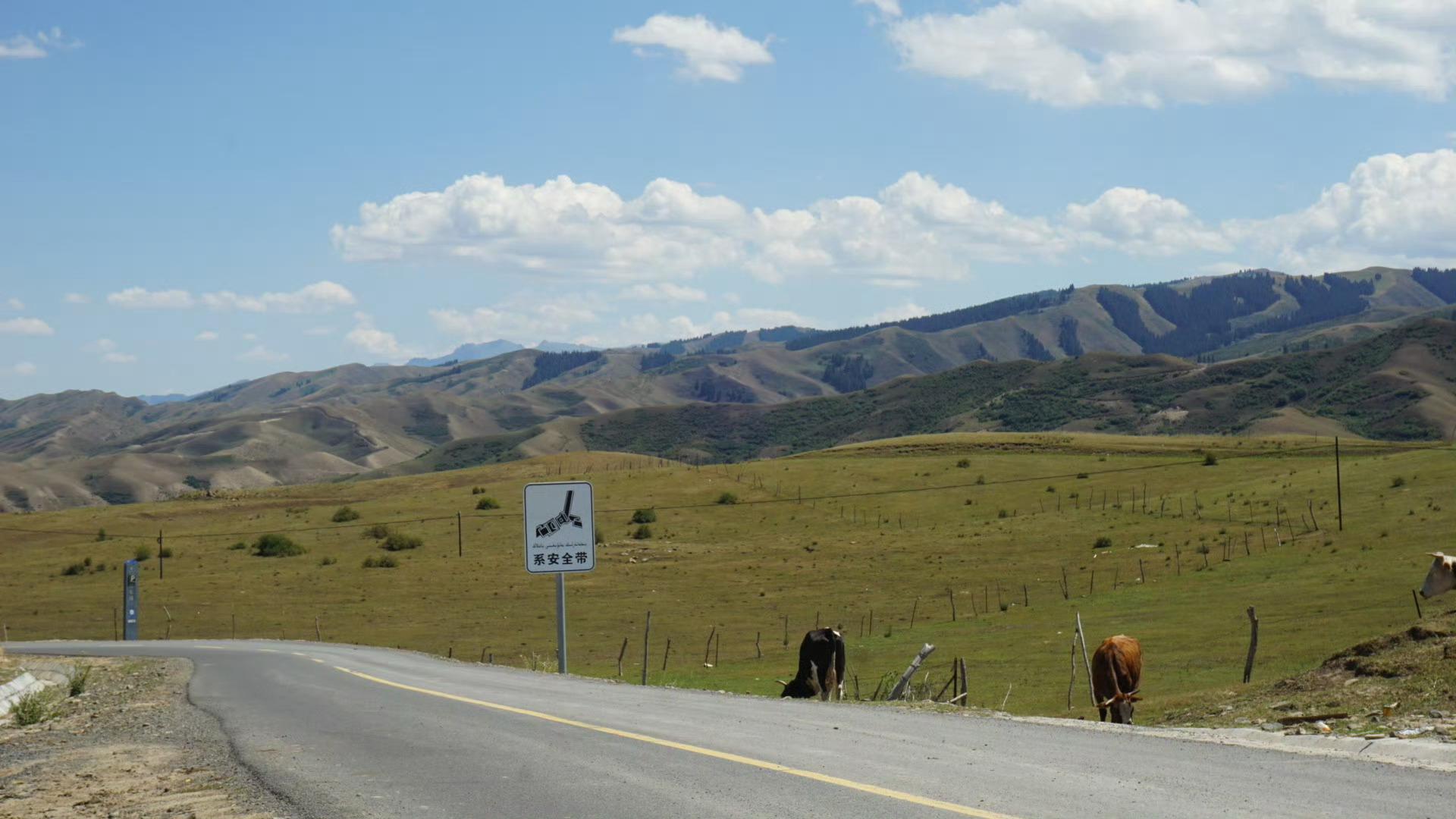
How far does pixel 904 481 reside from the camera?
112 meters

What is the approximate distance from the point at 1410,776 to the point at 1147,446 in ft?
432

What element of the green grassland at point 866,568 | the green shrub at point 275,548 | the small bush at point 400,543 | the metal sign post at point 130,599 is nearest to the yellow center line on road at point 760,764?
the green grassland at point 866,568

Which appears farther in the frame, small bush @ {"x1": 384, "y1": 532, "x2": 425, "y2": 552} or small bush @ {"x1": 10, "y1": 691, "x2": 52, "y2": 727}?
small bush @ {"x1": 384, "y1": 532, "x2": 425, "y2": 552}

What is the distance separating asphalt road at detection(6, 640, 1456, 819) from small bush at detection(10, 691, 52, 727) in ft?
9.54

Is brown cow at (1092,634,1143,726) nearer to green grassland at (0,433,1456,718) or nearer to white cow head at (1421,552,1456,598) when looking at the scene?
green grassland at (0,433,1456,718)

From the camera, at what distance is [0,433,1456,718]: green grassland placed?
1795 inches

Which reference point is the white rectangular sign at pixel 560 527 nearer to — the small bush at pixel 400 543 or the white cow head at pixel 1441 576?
the white cow head at pixel 1441 576

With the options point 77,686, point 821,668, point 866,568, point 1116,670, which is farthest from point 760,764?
point 866,568

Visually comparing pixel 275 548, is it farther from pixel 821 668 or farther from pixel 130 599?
pixel 821 668

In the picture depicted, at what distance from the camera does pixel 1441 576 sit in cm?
2362

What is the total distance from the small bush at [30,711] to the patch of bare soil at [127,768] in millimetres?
129

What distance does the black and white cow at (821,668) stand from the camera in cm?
2714

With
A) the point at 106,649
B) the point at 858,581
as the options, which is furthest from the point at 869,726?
the point at 858,581

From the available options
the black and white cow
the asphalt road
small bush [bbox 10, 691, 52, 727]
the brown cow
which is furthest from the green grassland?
small bush [bbox 10, 691, 52, 727]
